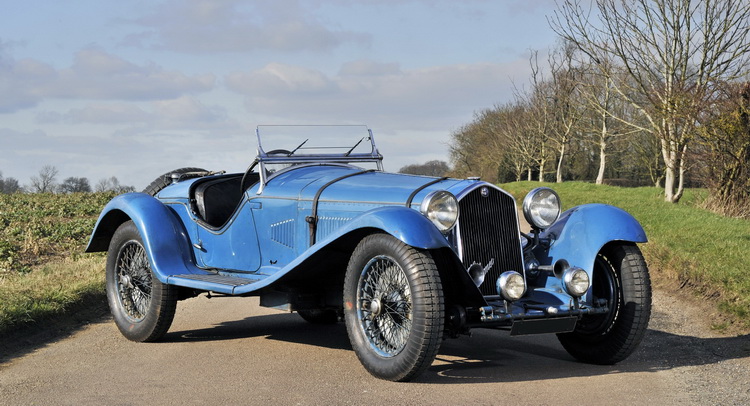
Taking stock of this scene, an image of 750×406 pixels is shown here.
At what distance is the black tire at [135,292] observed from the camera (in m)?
7.19

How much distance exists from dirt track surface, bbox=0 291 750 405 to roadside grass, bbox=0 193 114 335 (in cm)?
66

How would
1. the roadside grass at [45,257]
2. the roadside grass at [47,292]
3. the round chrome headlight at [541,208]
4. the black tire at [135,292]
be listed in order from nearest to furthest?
the round chrome headlight at [541,208] < the black tire at [135,292] < the roadside grass at [47,292] < the roadside grass at [45,257]

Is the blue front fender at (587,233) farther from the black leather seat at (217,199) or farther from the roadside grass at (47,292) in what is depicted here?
the roadside grass at (47,292)

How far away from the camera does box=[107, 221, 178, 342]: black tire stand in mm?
7191

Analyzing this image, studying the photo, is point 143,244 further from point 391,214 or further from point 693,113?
point 693,113

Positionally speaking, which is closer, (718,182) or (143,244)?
(143,244)

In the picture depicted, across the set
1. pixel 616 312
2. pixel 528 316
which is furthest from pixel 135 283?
pixel 616 312

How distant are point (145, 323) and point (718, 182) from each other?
15.3 metres

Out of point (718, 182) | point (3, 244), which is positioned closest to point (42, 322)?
point (3, 244)

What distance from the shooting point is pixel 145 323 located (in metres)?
7.25

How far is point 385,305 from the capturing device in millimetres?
5527

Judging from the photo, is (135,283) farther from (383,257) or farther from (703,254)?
(703,254)

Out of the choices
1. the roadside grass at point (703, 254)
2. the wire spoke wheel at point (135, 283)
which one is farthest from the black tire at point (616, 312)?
the wire spoke wheel at point (135, 283)

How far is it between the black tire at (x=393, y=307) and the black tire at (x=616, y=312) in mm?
1592
